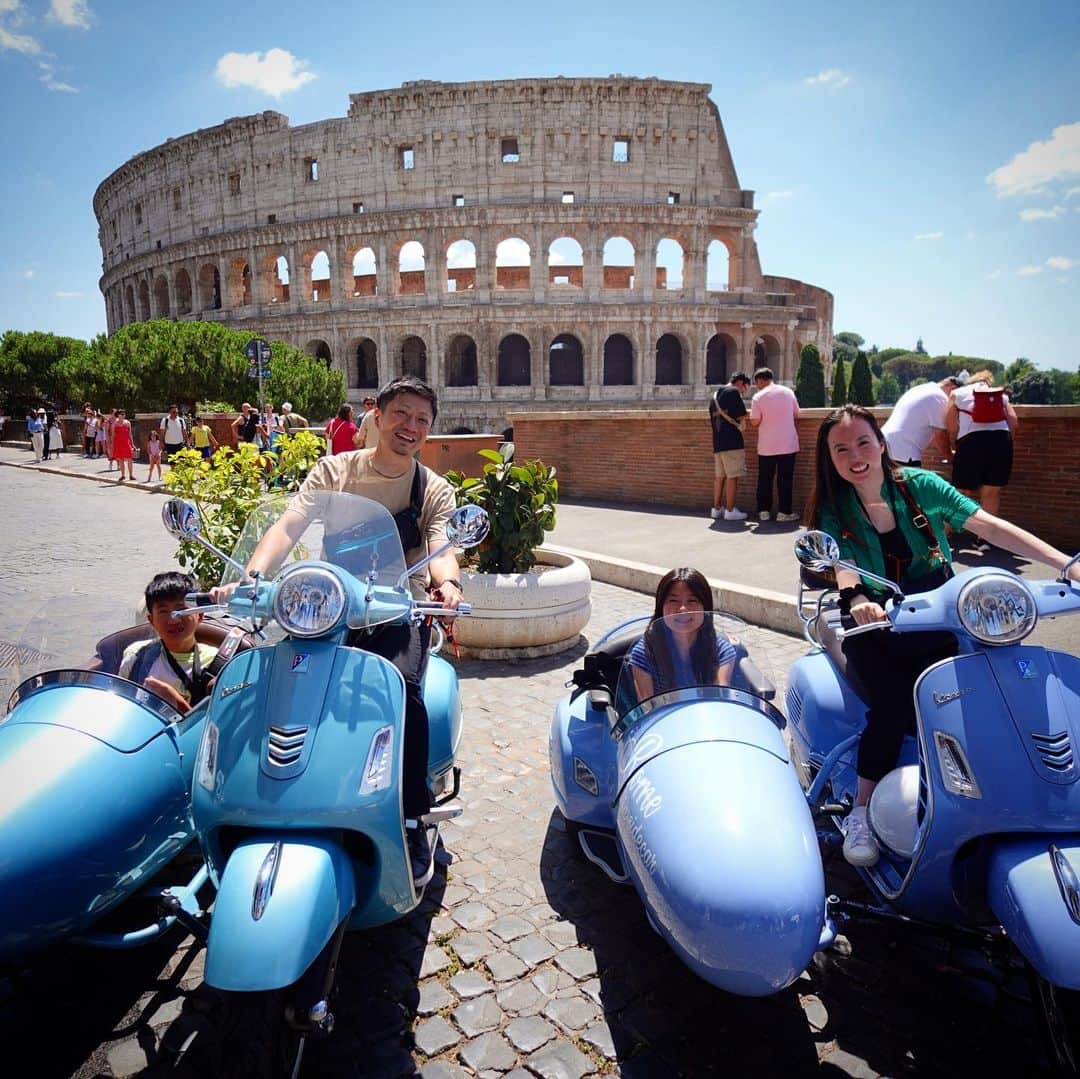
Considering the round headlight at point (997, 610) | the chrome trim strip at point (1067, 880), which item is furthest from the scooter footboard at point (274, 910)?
the round headlight at point (997, 610)

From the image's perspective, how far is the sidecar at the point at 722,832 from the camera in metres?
1.92

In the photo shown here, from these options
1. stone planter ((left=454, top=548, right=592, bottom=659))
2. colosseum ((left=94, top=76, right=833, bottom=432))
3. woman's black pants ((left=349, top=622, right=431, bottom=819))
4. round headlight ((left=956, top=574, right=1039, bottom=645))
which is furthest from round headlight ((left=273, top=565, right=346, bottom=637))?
colosseum ((left=94, top=76, right=833, bottom=432))

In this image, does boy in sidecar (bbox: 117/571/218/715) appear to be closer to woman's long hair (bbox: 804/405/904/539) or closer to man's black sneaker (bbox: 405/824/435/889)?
man's black sneaker (bbox: 405/824/435/889)

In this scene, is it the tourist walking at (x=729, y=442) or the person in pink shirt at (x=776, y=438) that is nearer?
the person in pink shirt at (x=776, y=438)

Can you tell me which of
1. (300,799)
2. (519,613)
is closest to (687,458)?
(519,613)

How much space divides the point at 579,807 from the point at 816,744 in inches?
41.2

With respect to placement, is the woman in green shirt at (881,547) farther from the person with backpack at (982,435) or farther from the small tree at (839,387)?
the small tree at (839,387)

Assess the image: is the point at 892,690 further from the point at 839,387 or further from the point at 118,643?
the point at 839,387

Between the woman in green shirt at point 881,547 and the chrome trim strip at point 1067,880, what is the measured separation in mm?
688

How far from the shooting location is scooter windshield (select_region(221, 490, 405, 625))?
9.05ft

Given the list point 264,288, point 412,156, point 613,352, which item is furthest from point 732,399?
point 264,288

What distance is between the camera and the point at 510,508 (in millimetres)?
5836

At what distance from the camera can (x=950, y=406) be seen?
7.05 metres

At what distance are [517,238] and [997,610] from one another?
42355 millimetres
